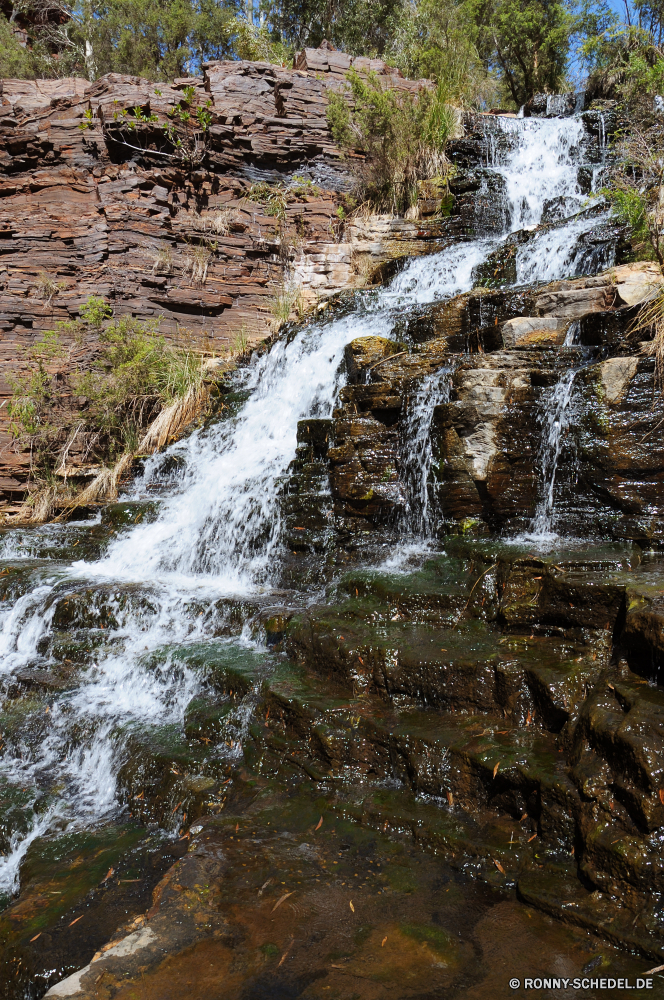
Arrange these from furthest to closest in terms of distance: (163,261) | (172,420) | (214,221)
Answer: (214,221) < (163,261) < (172,420)

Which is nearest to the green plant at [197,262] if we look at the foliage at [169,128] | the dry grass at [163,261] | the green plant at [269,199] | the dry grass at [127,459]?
the dry grass at [163,261]

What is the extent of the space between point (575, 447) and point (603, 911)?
141 inches

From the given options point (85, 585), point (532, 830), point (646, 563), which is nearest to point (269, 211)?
point (85, 585)

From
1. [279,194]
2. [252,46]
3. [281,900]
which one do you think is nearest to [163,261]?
[279,194]

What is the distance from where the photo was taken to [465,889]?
248 centimetres

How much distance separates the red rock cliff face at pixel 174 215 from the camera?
995 centimetres

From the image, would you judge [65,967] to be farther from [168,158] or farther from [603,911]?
[168,158]

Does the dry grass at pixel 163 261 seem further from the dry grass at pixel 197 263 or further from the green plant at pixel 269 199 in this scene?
the green plant at pixel 269 199

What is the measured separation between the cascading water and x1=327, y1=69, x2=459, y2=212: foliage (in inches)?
63.5

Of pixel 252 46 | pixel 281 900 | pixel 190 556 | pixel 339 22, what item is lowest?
pixel 281 900

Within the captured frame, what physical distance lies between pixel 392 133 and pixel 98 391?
26.7 ft

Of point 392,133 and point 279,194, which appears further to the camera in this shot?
point 392,133

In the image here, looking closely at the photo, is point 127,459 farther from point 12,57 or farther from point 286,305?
point 12,57

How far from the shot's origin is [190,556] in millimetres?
6246
